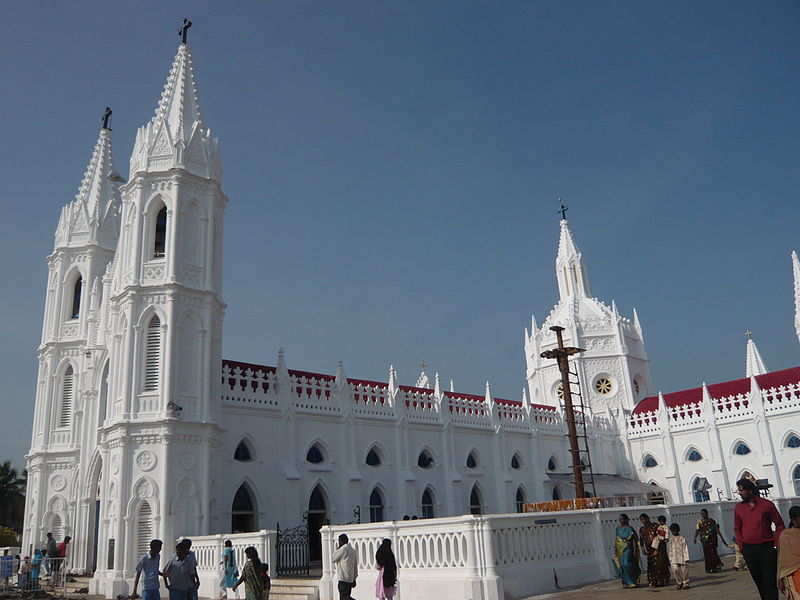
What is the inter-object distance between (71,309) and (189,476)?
1674 centimetres

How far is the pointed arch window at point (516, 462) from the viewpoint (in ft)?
126

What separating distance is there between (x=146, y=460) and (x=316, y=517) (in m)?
8.68

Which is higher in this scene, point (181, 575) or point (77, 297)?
point (77, 297)

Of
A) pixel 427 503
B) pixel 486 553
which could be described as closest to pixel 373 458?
pixel 427 503

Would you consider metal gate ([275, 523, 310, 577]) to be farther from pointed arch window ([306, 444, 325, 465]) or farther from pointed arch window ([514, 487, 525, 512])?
pointed arch window ([514, 487, 525, 512])

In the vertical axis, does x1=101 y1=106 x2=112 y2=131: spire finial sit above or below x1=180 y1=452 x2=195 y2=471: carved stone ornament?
above

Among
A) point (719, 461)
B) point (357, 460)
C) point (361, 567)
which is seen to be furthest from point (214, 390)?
point (719, 461)

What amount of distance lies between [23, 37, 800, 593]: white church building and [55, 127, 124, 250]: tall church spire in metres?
0.09

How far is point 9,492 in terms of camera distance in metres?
61.0

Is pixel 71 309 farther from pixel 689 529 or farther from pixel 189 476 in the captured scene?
pixel 689 529

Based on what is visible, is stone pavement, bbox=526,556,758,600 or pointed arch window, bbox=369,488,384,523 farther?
pointed arch window, bbox=369,488,384,523

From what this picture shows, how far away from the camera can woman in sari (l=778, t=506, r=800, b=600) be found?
7.58 meters

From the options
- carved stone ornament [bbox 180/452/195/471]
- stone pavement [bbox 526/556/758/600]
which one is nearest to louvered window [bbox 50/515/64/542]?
carved stone ornament [bbox 180/452/195/471]

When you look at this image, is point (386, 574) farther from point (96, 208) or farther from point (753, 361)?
point (753, 361)
